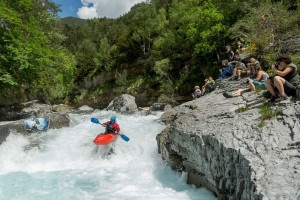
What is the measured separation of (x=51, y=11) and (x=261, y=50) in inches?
757

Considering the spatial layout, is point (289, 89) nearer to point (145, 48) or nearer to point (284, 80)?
point (284, 80)

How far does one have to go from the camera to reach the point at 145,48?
46.7 meters

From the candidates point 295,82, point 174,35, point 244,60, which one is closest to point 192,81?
point 174,35

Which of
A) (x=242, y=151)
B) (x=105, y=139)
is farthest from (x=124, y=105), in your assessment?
(x=242, y=151)

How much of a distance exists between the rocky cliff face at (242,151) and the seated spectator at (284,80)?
0.99ft

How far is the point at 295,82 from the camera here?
7520 millimetres

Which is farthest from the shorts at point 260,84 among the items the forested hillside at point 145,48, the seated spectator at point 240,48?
the seated spectator at point 240,48

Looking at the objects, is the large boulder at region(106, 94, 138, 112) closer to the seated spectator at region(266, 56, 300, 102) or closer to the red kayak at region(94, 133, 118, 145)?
the red kayak at region(94, 133, 118, 145)

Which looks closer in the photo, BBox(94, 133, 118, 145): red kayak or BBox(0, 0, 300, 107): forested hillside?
BBox(94, 133, 118, 145): red kayak

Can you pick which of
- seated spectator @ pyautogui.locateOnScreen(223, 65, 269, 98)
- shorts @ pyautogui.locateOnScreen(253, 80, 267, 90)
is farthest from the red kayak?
shorts @ pyautogui.locateOnScreen(253, 80, 267, 90)

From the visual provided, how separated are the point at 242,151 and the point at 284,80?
2.55m

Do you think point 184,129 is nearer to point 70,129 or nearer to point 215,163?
point 215,163

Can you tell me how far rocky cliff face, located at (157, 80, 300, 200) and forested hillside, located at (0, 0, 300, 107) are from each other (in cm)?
811

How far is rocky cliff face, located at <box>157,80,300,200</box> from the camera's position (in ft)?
16.7
